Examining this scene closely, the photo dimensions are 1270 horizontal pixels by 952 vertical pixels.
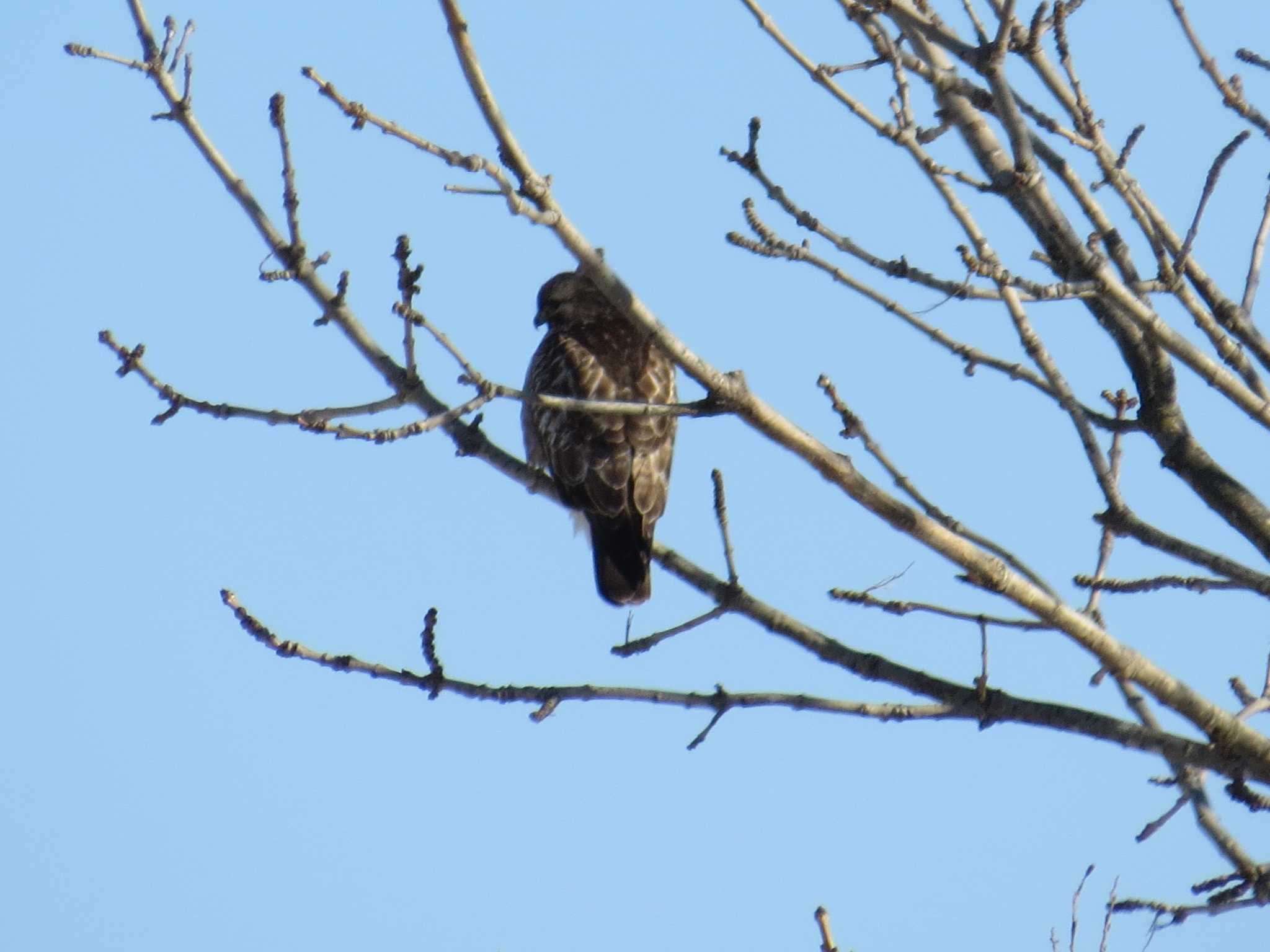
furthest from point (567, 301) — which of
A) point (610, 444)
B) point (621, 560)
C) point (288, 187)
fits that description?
point (288, 187)

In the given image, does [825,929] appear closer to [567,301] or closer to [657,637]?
[657,637]

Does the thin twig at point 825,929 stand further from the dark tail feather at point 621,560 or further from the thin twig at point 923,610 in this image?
the dark tail feather at point 621,560

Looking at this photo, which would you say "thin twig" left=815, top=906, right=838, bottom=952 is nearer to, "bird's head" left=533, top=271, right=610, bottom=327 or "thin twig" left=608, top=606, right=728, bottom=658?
"thin twig" left=608, top=606, right=728, bottom=658

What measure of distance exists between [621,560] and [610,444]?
17.4 inches

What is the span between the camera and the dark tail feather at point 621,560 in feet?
18.6

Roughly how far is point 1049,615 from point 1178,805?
2.87 ft

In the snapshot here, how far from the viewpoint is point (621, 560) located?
570cm

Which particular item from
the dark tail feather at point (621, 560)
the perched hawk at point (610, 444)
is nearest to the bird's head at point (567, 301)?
the perched hawk at point (610, 444)

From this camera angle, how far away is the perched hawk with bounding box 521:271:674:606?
18.7 feet

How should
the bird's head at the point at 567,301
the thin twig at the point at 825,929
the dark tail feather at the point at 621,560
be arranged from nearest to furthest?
the thin twig at the point at 825,929 → the dark tail feather at the point at 621,560 → the bird's head at the point at 567,301

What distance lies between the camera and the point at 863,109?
3.34 metres

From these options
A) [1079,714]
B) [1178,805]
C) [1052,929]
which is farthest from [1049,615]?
[1052,929]

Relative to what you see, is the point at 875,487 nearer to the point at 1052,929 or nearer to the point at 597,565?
the point at 1052,929

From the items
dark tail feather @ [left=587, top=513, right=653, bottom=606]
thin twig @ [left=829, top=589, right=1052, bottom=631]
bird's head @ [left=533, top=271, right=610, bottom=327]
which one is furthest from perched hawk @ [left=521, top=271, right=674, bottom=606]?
thin twig @ [left=829, top=589, right=1052, bottom=631]
